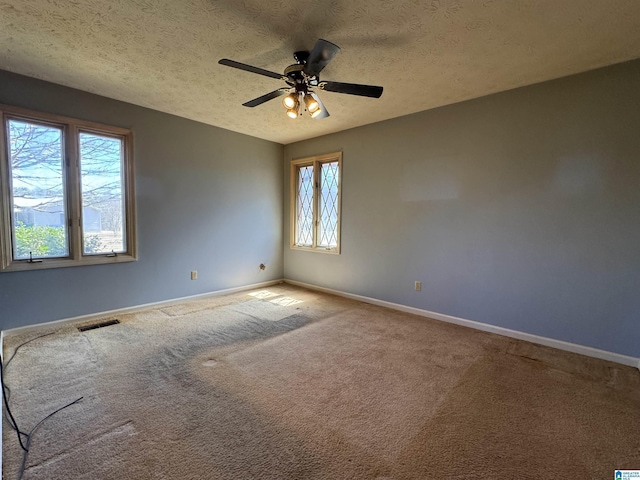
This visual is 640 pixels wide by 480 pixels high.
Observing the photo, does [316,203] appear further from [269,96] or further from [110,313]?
[110,313]

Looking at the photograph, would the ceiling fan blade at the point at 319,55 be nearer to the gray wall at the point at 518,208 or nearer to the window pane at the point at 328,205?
the gray wall at the point at 518,208

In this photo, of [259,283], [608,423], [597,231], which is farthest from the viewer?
[259,283]

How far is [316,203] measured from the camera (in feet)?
15.8

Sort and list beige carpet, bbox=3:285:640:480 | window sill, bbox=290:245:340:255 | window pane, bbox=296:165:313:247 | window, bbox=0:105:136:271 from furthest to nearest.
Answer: window pane, bbox=296:165:313:247, window sill, bbox=290:245:340:255, window, bbox=0:105:136:271, beige carpet, bbox=3:285:640:480

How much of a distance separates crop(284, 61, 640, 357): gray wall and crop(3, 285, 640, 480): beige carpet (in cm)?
47

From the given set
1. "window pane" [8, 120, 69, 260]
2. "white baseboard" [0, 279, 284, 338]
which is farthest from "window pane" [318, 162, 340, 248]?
"window pane" [8, 120, 69, 260]

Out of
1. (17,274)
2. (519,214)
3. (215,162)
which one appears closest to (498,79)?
(519,214)

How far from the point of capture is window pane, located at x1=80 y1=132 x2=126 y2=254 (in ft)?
10.5

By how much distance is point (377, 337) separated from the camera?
2.94 meters

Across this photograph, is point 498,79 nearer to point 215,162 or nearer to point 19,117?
point 215,162

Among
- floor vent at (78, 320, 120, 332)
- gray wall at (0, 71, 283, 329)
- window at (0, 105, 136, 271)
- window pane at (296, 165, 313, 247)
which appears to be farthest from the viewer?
window pane at (296, 165, 313, 247)

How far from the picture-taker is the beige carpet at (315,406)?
4.68 feet

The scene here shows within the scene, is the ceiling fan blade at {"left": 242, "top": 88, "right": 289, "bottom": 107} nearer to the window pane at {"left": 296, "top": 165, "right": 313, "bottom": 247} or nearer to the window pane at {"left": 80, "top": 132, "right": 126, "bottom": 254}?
the window pane at {"left": 80, "top": 132, "right": 126, "bottom": 254}

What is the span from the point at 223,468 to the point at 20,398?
1.57 m
